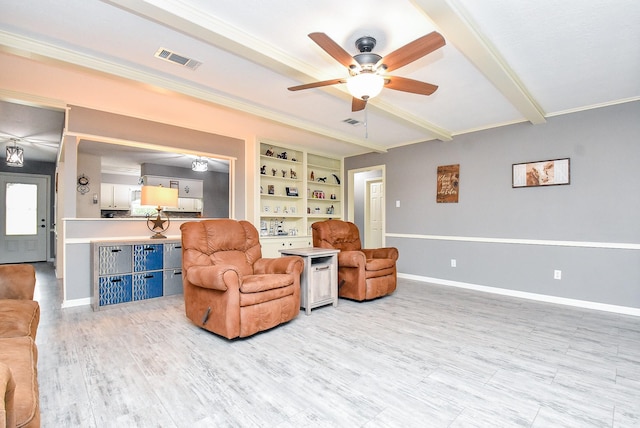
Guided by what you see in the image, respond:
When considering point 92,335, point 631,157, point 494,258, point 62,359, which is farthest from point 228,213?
point 631,157

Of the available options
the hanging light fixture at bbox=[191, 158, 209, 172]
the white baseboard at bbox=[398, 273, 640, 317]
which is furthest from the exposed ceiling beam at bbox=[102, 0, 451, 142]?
the white baseboard at bbox=[398, 273, 640, 317]

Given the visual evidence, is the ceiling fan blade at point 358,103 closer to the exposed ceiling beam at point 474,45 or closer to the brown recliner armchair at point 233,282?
the exposed ceiling beam at point 474,45

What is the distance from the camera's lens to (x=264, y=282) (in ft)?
9.23

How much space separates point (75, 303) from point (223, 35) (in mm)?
3539

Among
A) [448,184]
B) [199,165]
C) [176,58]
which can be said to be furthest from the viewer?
[448,184]

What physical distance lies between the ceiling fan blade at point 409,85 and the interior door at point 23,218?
8712mm

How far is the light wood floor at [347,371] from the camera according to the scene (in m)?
1.67

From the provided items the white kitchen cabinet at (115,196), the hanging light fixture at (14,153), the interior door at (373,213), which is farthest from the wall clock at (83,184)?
the interior door at (373,213)

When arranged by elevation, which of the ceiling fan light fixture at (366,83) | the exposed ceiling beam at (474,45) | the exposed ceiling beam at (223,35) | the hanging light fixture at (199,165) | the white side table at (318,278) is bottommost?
the white side table at (318,278)

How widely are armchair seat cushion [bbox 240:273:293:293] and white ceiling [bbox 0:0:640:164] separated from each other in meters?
1.88

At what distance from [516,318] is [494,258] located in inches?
53.4

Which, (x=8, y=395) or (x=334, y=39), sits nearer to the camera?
(x=8, y=395)

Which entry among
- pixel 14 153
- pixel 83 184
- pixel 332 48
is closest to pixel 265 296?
pixel 332 48

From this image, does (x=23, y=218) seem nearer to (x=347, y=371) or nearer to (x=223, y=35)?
(x=223, y=35)
